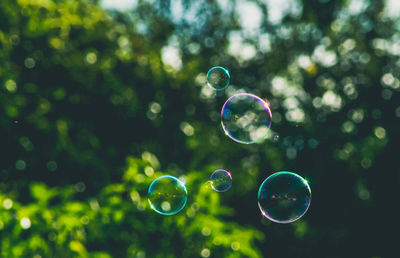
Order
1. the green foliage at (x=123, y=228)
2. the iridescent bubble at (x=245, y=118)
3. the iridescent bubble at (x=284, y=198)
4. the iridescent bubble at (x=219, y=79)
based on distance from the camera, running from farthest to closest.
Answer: the iridescent bubble at (x=219, y=79)
the iridescent bubble at (x=245, y=118)
the iridescent bubble at (x=284, y=198)
the green foliage at (x=123, y=228)

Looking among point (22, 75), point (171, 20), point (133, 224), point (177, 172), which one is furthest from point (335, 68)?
point (133, 224)

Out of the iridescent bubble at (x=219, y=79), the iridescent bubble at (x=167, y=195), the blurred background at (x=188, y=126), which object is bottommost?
the blurred background at (x=188, y=126)

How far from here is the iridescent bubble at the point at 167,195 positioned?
2.51m

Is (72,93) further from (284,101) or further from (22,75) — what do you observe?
(284,101)

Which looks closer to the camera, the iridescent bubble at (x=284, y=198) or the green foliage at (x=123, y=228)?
the green foliage at (x=123, y=228)

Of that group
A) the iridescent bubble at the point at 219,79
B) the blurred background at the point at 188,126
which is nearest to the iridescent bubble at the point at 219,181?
the blurred background at the point at 188,126

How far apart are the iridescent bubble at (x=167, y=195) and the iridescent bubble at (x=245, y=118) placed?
0.79 metres

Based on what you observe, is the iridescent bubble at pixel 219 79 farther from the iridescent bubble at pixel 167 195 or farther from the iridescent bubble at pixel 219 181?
the iridescent bubble at pixel 167 195

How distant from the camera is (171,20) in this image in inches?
280

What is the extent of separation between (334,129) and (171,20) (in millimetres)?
4037

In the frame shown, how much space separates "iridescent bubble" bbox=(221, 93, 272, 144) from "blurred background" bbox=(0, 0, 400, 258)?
1.45 feet

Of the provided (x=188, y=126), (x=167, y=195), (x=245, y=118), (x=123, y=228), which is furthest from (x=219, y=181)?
(x=188, y=126)

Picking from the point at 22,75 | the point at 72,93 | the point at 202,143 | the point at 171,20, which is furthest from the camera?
the point at 171,20

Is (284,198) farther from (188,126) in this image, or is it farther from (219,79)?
(188,126)
